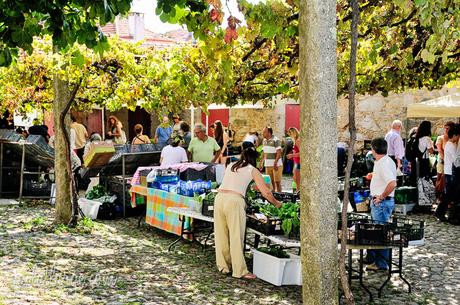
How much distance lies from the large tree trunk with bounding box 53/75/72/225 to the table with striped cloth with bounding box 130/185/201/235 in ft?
3.90

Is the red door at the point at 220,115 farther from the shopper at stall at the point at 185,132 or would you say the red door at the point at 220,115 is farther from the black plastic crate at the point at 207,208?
the black plastic crate at the point at 207,208

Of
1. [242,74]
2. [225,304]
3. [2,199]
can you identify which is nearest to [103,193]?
[2,199]

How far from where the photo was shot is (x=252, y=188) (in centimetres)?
931

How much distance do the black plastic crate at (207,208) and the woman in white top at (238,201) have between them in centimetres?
75

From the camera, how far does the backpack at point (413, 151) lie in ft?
41.8

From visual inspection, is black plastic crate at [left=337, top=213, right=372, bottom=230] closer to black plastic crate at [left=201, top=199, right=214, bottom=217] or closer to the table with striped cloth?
black plastic crate at [left=201, top=199, right=214, bottom=217]

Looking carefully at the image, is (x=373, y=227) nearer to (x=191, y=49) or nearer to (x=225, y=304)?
(x=225, y=304)

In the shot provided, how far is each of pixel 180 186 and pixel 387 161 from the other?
→ 3436mm

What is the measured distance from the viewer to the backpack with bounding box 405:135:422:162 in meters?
12.8

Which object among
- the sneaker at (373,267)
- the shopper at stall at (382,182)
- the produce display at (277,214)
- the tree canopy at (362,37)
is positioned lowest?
the sneaker at (373,267)

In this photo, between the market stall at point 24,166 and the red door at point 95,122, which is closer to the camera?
the market stall at point 24,166

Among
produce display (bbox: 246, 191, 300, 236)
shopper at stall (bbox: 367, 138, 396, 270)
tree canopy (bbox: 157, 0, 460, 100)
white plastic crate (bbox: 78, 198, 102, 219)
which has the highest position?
tree canopy (bbox: 157, 0, 460, 100)

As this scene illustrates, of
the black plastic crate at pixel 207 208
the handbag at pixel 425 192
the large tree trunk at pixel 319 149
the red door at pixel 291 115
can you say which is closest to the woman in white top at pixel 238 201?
the black plastic crate at pixel 207 208

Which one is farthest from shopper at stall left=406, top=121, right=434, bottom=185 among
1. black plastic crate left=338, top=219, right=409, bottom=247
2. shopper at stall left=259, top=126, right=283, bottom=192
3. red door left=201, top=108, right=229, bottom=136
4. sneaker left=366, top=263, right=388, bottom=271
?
red door left=201, top=108, right=229, bottom=136
